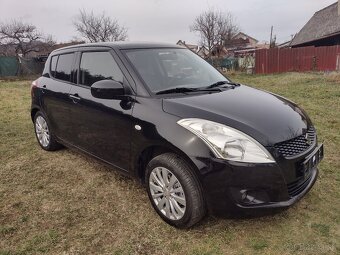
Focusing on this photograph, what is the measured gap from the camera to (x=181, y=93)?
3205 millimetres

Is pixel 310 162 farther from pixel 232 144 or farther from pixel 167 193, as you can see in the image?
pixel 167 193

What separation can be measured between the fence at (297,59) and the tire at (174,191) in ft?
62.4

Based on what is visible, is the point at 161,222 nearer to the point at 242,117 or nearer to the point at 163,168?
the point at 163,168

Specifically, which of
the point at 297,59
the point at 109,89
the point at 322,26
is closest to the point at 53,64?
the point at 109,89

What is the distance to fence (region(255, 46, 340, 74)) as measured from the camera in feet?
63.7

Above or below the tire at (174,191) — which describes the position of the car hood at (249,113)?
above

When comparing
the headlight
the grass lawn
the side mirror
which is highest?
the side mirror

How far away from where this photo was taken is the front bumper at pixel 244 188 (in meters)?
2.48

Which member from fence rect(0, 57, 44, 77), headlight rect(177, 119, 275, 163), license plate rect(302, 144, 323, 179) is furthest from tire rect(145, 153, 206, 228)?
fence rect(0, 57, 44, 77)

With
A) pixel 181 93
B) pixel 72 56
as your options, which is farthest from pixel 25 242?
pixel 72 56

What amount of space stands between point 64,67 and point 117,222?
2407 millimetres

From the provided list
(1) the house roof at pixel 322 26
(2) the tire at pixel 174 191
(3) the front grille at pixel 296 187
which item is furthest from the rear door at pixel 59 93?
(1) the house roof at pixel 322 26

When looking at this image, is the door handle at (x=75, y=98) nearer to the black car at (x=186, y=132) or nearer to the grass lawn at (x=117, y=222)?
the black car at (x=186, y=132)

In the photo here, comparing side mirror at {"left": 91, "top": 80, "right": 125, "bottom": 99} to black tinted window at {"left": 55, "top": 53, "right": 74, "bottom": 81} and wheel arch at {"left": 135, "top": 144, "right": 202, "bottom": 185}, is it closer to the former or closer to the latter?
wheel arch at {"left": 135, "top": 144, "right": 202, "bottom": 185}
